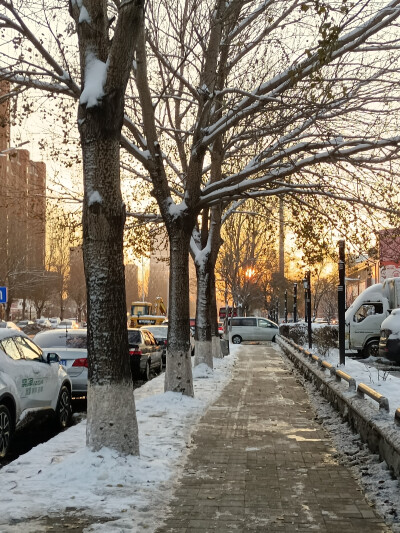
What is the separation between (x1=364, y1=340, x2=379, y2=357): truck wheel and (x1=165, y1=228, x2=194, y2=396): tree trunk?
15530mm

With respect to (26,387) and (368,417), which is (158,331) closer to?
(26,387)

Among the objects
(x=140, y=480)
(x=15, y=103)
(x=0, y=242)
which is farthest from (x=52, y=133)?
(x=0, y=242)

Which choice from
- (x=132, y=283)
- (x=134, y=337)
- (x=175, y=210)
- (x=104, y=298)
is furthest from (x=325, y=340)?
(x=132, y=283)

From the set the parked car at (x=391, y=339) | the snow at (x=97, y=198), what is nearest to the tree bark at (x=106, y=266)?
the snow at (x=97, y=198)

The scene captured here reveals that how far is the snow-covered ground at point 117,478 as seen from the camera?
561cm

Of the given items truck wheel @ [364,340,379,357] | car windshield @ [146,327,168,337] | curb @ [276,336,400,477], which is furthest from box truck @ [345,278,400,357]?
curb @ [276,336,400,477]

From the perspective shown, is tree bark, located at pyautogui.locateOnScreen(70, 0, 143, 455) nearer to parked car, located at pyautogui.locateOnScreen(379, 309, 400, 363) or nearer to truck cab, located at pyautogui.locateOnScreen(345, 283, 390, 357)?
parked car, located at pyautogui.locateOnScreen(379, 309, 400, 363)

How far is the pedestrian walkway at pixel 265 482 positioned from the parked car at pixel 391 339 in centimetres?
978

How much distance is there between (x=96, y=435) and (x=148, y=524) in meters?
2.24

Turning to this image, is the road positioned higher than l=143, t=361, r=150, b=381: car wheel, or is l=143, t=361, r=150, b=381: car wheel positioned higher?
l=143, t=361, r=150, b=381: car wheel

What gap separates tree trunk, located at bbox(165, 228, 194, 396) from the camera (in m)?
12.9

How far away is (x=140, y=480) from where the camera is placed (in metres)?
6.67

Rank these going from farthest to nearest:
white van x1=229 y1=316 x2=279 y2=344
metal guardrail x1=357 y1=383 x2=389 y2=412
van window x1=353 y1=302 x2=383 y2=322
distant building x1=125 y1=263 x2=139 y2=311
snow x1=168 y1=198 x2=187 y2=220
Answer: distant building x1=125 y1=263 x2=139 y2=311
white van x1=229 y1=316 x2=279 y2=344
van window x1=353 y1=302 x2=383 y2=322
snow x1=168 y1=198 x2=187 y2=220
metal guardrail x1=357 y1=383 x2=389 y2=412

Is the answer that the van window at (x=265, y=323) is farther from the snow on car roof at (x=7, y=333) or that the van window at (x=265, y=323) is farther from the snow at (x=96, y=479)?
the snow on car roof at (x=7, y=333)
